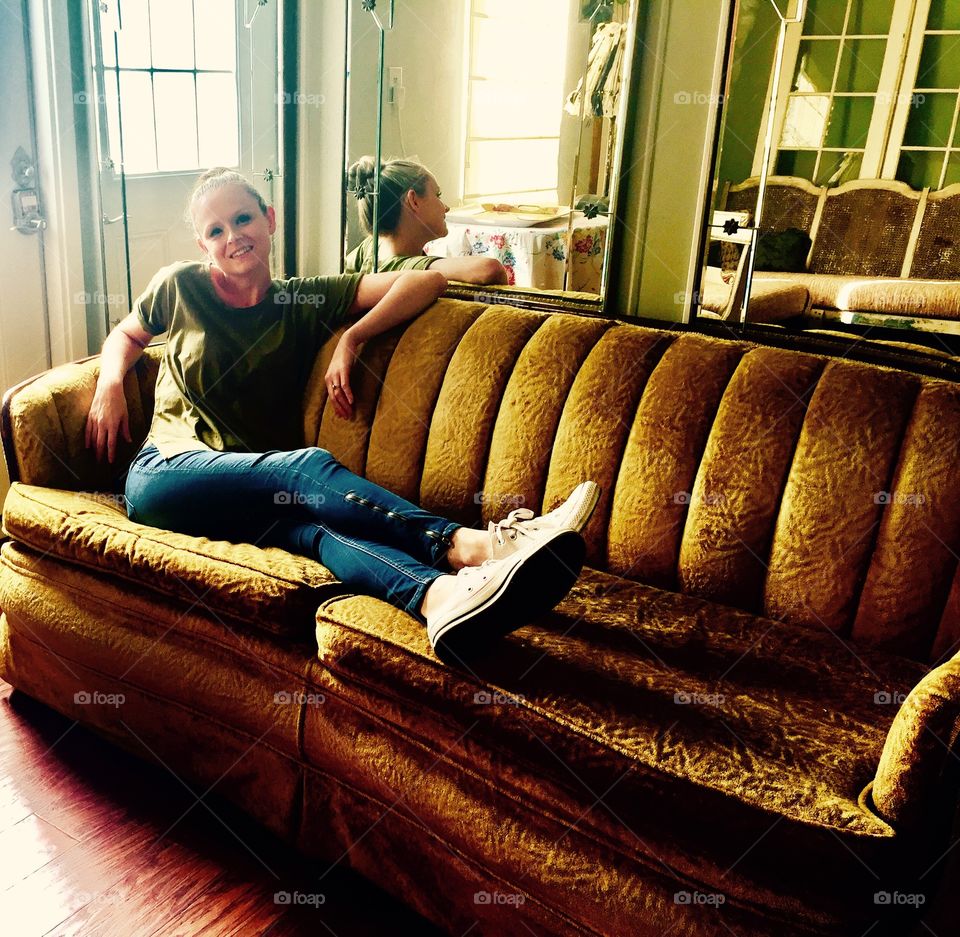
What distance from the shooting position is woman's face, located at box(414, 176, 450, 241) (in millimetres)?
2369

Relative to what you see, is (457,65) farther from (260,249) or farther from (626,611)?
(626,611)

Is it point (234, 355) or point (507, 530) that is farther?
point (234, 355)

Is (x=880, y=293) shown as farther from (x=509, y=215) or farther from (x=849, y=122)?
(x=509, y=215)

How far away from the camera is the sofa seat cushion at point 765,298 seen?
1.93 m

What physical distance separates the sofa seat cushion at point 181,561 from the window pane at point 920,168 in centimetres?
135

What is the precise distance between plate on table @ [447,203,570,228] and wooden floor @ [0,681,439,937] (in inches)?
58.1

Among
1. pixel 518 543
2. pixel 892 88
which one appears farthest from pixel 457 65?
pixel 518 543

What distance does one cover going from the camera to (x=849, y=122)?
1815 millimetres

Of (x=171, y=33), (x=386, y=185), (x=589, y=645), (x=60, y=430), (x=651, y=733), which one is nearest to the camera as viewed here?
(x=651, y=733)

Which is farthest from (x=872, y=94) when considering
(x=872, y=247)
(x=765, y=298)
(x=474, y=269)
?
(x=474, y=269)

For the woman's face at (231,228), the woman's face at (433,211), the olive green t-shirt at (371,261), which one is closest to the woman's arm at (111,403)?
the woman's face at (231,228)

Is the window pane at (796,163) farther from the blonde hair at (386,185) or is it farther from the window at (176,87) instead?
the window at (176,87)

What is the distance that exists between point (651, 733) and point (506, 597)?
276 millimetres

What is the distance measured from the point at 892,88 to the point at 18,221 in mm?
2184
